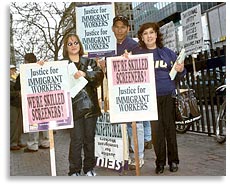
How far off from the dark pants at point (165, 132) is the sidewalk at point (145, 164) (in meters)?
0.06

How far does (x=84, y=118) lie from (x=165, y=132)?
745mm

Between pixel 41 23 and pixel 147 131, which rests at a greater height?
pixel 41 23

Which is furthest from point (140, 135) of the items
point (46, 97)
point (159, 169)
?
point (46, 97)

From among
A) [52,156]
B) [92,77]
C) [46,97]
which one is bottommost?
[52,156]

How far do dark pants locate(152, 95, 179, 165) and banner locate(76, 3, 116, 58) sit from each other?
2.16ft

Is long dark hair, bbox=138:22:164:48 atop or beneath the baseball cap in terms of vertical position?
beneath

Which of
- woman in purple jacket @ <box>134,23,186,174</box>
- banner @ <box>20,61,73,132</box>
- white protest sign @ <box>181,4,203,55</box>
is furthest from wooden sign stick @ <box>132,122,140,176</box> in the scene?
white protest sign @ <box>181,4,203,55</box>

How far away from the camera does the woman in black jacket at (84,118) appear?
123 inches

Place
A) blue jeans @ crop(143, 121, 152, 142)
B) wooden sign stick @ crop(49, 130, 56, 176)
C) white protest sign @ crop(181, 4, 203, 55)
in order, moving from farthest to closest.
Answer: white protest sign @ crop(181, 4, 203, 55), blue jeans @ crop(143, 121, 152, 142), wooden sign stick @ crop(49, 130, 56, 176)

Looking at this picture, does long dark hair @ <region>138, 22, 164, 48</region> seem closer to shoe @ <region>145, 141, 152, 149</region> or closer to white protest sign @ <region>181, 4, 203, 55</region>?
white protest sign @ <region>181, 4, 203, 55</region>

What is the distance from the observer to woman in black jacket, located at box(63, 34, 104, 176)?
123 inches

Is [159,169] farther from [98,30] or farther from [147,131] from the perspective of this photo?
[98,30]

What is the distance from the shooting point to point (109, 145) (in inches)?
126
